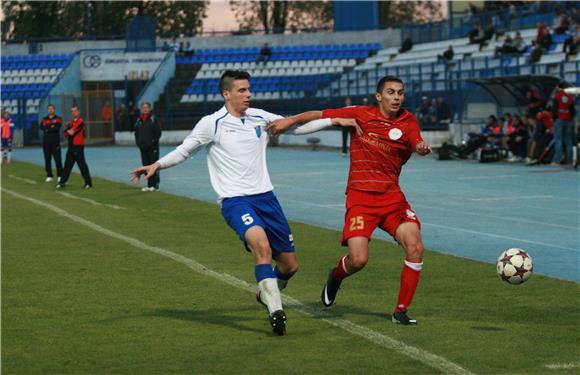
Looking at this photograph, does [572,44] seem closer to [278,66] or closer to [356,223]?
[278,66]

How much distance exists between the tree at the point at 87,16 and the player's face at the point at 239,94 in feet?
255

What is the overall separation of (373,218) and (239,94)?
1.45 m

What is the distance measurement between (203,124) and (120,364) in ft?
7.51

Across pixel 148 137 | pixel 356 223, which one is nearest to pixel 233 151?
pixel 356 223

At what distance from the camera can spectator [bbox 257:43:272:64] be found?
6519 cm

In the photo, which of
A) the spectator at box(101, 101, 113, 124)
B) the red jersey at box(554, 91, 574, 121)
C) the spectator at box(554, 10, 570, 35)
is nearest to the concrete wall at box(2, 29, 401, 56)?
the spectator at box(101, 101, 113, 124)

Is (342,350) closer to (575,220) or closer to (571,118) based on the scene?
(575,220)

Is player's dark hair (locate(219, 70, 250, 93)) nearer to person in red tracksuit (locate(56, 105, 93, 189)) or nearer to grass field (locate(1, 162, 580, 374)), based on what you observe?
grass field (locate(1, 162, 580, 374))

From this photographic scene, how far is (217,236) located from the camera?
1686 centimetres

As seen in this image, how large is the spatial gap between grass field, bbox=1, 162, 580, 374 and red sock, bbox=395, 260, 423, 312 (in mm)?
199

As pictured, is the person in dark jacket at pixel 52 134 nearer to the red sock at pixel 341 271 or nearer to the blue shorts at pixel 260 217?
the red sock at pixel 341 271

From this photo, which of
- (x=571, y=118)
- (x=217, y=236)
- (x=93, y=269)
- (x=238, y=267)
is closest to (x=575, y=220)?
(x=217, y=236)

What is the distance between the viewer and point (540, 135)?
1291 inches

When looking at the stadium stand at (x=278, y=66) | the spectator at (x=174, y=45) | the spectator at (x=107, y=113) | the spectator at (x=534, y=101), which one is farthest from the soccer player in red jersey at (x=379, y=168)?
the spectator at (x=174, y=45)
